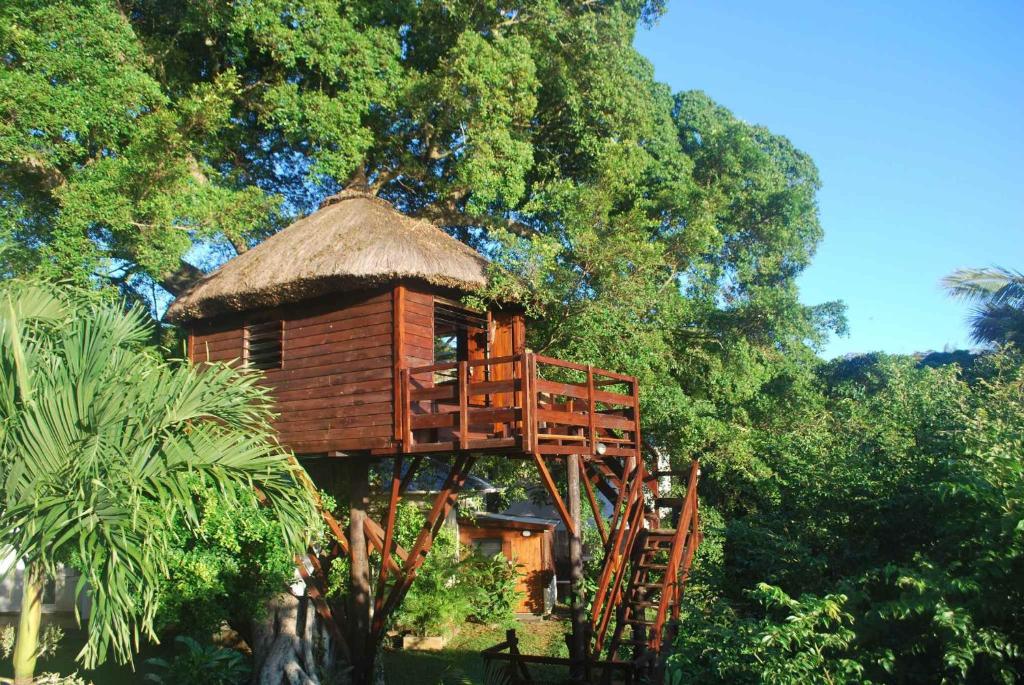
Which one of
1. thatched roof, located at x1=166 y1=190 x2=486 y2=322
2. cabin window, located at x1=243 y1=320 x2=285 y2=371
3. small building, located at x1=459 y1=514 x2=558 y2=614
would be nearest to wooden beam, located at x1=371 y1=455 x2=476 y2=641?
thatched roof, located at x1=166 y1=190 x2=486 y2=322

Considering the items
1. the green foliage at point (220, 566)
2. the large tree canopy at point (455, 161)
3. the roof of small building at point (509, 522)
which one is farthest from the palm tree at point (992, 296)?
the green foliage at point (220, 566)

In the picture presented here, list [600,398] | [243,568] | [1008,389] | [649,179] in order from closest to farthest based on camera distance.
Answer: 1. [1008,389]
2. [243,568]
3. [600,398]
4. [649,179]

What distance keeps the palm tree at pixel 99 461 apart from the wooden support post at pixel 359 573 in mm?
3664

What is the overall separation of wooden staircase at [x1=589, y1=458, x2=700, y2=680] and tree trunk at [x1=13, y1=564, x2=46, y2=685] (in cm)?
678

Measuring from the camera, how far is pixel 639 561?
1333 cm

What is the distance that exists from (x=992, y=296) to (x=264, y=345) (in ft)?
70.0

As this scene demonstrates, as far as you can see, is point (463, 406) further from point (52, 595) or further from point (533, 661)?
point (52, 595)

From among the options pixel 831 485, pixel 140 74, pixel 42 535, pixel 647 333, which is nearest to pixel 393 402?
pixel 42 535

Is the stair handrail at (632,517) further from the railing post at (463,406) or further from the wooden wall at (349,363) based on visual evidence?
the wooden wall at (349,363)

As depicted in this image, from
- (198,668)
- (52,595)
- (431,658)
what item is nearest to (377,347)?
(198,668)

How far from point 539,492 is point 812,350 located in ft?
23.6

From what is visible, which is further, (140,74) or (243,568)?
(140,74)

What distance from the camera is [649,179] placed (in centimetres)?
1872

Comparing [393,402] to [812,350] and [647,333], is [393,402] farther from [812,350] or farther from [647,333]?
[812,350]
